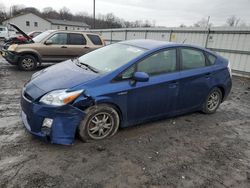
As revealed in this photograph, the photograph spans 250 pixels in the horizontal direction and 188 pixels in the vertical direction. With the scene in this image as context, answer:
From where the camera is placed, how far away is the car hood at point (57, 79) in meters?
3.19

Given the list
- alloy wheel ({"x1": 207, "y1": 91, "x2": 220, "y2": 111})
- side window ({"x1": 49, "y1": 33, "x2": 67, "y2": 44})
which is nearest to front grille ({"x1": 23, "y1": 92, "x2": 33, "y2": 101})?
alloy wheel ({"x1": 207, "y1": 91, "x2": 220, "y2": 111})

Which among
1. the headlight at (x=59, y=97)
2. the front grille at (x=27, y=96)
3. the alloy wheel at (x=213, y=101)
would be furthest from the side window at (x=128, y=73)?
the alloy wheel at (x=213, y=101)

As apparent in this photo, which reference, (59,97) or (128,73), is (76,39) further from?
(59,97)

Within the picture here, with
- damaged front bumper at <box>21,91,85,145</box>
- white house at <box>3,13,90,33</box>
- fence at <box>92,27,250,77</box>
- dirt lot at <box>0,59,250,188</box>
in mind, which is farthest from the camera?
white house at <box>3,13,90,33</box>

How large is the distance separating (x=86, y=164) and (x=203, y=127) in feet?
8.41

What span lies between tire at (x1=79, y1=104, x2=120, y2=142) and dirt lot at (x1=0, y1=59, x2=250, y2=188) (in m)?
0.14

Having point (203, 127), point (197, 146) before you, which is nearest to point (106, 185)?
point (197, 146)

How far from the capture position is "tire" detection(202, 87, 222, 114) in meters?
4.86

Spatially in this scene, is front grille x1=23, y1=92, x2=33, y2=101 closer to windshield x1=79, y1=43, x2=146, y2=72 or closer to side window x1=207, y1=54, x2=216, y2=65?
windshield x1=79, y1=43, x2=146, y2=72

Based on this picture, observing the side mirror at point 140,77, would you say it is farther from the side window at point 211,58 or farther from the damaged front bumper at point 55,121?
the side window at point 211,58

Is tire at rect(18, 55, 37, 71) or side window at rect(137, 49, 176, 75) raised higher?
side window at rect(137, 49, 176, 75)

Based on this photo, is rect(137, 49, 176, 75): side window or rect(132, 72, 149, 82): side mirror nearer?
rect(132, 72, 149, 82): side mirror

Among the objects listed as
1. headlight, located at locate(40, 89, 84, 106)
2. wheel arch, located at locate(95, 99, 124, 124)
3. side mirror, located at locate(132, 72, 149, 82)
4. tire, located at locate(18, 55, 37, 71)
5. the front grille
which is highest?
side mirror, located at locate(132, 72, 149, 82)

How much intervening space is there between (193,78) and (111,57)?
1663 mm
